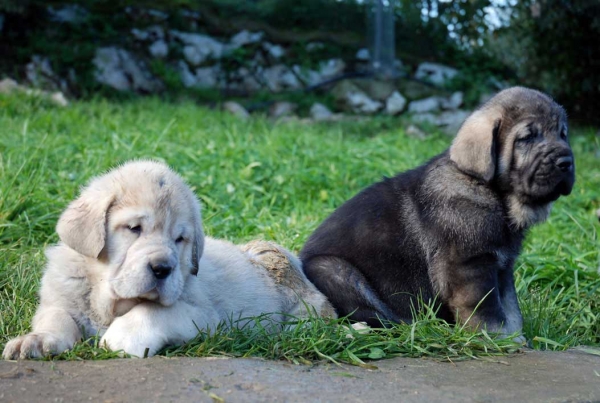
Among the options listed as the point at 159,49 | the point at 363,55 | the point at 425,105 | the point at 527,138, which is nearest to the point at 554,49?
the point at 425,105

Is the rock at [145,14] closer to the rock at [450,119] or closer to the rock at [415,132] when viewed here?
the rock at [415,132]

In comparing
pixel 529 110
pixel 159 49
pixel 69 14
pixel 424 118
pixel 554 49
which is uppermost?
pixel 554 49

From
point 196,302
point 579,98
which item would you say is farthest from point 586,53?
point 196,302

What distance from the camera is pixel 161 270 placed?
13.0 feet

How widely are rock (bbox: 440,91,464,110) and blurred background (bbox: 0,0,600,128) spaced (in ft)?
0.09

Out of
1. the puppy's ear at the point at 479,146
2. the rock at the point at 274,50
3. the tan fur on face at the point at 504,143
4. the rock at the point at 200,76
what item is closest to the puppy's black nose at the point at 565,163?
the tan fur on face at the point at 504,143

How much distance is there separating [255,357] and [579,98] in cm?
1268

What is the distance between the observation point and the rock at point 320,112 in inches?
584

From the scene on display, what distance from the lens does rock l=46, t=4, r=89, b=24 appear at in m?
14.3

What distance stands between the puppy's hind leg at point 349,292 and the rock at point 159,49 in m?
10.6

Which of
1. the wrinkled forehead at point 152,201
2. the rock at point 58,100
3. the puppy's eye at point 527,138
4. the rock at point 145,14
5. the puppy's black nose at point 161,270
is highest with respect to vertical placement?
the rock at point 145,14

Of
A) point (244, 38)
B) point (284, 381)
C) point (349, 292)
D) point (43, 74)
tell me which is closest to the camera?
point (284, 381)

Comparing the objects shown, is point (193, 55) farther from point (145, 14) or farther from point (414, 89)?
point (414, 89)

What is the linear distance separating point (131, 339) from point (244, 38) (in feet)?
41.9
